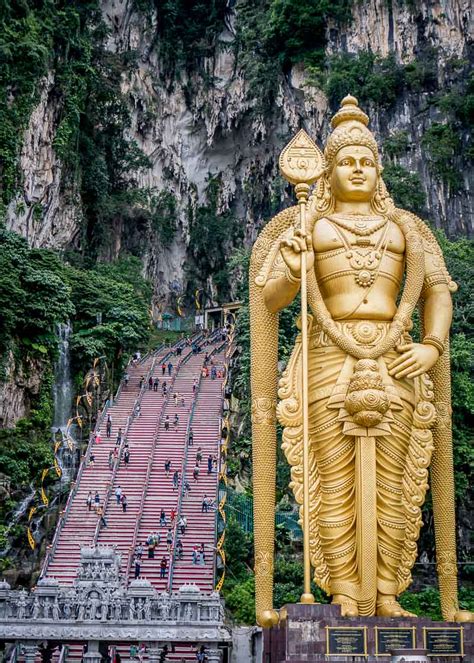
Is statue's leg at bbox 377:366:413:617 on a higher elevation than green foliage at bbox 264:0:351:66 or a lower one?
lower

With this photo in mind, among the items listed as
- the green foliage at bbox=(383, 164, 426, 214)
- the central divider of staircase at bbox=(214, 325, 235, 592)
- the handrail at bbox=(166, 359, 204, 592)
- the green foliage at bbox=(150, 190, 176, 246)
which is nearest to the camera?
the handrail at bbox=(166, 359, 204, 592)

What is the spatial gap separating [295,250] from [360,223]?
3.33 feet

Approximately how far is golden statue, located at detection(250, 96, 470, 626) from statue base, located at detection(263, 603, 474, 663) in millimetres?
212

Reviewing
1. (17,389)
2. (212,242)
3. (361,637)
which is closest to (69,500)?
(17,389)

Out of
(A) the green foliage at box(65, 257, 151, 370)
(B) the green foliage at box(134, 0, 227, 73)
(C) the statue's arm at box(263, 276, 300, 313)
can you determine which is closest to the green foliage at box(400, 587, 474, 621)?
(C) the statue's arm at box(263, 276, 300, 313)

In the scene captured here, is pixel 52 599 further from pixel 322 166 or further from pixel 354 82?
pixel 354 82

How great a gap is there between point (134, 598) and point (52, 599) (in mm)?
940

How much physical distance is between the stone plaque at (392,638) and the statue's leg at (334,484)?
1.31 ft

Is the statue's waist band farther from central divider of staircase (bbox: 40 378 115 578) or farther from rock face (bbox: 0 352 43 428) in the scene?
rock face (bbox: 0 352 43 428)

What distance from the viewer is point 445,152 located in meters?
29.4

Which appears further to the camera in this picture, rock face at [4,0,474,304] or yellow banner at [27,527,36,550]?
rock face at [4,0,474,304]

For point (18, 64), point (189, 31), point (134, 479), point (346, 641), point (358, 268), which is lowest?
point (346, 641)

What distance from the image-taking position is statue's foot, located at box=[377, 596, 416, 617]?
8.07m

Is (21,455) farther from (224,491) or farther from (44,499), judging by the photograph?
(224,491)
